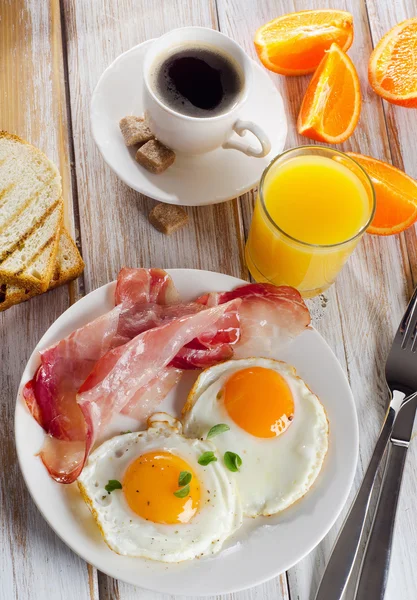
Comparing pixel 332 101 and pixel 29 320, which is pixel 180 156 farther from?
pixel 29 320

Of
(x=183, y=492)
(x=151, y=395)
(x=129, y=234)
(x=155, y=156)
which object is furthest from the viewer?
(x=129, y=234)

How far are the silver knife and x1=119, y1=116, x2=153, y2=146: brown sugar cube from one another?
3.90 feet

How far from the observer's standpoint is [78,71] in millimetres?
2408

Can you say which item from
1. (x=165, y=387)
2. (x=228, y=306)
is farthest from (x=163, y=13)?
(x=165, y=387)

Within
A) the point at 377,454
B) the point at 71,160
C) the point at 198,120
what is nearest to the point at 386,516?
the point at 377,454

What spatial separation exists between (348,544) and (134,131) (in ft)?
4.67

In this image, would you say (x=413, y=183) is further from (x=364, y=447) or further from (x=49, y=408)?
(x=49, y=408)

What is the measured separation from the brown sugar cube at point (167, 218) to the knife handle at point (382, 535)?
98 centimetres

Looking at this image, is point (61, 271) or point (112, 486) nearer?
point (112, 486)

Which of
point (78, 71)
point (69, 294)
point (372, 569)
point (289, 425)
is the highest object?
point (78, 71)

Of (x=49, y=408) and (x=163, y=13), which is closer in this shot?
(x=49, y=408)

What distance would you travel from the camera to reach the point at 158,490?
1629 mm

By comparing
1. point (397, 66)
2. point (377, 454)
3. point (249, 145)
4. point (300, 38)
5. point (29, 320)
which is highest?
point (300, 38)

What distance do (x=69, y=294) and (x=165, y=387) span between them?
482 mm
